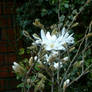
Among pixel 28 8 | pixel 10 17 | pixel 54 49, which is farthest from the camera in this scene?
pixel 10 17

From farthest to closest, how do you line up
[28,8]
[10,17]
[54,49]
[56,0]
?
[10,17] → [28,8] → [56,0] → [54,49]

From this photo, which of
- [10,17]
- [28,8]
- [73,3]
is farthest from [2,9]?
[73,3]

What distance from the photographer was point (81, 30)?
102 inches

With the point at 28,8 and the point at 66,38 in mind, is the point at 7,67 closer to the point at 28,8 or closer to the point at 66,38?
the point at 28,8

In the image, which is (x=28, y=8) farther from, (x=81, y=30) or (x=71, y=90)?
(x=71, y=90)

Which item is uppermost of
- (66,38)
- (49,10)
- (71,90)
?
(49,10)

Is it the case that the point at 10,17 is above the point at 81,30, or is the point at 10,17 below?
above

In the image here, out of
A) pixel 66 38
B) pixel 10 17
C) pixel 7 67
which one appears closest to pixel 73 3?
pixel 10 17

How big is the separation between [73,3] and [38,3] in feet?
1.10

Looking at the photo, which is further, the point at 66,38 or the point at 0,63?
the point at 0,63

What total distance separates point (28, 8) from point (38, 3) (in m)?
0.11

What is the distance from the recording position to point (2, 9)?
9.32ft

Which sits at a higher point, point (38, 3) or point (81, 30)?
point (38, 3)

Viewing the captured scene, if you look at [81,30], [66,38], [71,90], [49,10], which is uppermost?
[49,10]
